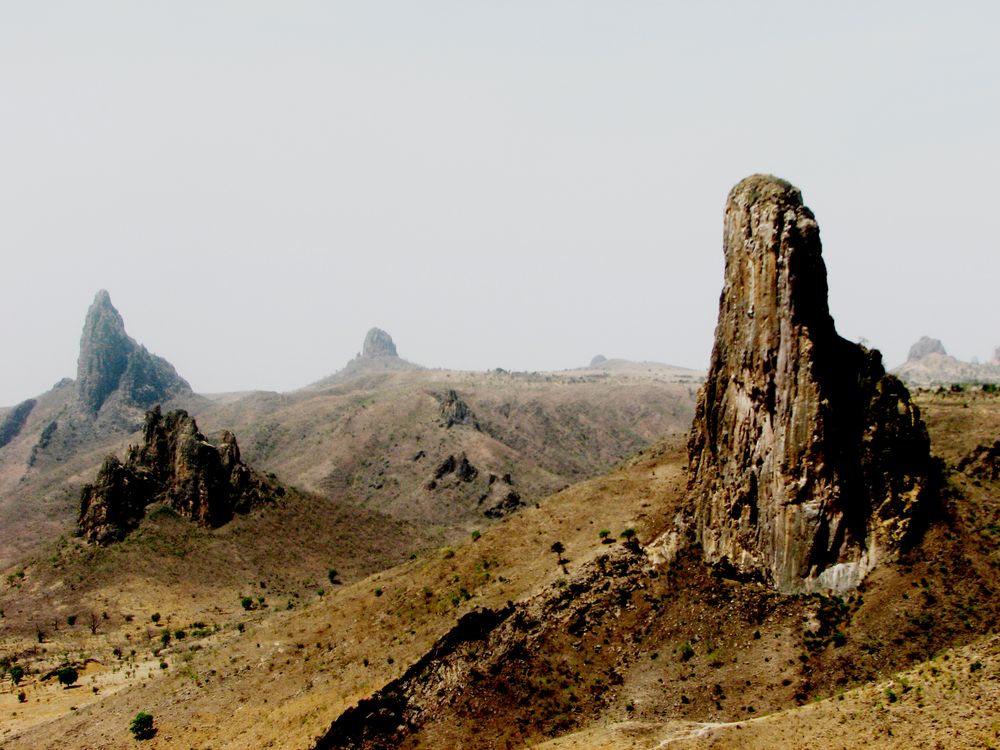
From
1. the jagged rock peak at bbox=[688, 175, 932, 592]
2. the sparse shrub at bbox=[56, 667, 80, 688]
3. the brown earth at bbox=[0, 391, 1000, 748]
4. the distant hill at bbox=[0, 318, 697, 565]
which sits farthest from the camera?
the distant hill at bbox=[0, 318, 697, 565]

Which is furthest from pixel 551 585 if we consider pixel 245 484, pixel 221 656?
pixel 245 484

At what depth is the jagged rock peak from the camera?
32.3 m

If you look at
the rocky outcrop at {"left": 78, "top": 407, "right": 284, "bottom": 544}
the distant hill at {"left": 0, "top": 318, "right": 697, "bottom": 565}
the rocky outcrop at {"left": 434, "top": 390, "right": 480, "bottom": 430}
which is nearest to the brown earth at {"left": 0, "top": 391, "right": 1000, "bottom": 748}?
the rocky outcrop at {"left": 78, "top": 407, "right": 284, "bottom": 544}

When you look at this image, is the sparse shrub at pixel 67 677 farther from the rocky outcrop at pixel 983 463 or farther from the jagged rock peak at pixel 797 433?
the rocky outcrop at pixel 983 463

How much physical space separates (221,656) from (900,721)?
123ft

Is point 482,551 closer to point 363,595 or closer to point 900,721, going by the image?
point 363,595

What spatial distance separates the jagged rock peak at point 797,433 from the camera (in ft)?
106

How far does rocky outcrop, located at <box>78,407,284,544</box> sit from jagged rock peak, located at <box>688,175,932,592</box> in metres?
70.2

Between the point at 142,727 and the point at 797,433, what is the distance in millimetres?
34913

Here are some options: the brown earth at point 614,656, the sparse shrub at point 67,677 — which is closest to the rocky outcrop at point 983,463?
the brown earth at point 614,656

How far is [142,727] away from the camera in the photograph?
125ft

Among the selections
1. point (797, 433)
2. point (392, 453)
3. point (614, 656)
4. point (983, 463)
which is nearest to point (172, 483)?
point (392, 453)

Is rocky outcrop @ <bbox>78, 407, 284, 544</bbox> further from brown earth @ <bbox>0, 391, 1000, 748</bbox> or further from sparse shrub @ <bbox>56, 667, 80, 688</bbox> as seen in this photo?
brown earth @ <bbox>0, 391, 1000, 748</bbox>

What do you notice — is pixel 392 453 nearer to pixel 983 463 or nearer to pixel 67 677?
pixel 67 677
